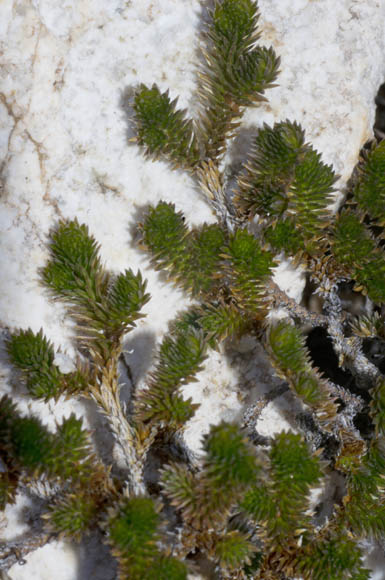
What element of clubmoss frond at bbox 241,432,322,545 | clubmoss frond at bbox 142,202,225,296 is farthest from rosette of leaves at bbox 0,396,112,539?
clubmoss frond at bbox 142,202,225,296

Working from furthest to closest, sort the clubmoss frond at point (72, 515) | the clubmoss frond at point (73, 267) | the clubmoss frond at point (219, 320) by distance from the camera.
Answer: the clubmoss frond at point (219, 320) → the clubmoss frond at point (73, 267) → the clubmoss frond at point (72, 515)

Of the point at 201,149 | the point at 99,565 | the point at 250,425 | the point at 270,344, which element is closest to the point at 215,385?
the point at 250,425

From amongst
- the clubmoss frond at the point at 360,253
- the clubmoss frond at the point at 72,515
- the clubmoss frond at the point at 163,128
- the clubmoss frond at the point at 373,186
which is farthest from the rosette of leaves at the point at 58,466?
the clubmoss frond at the point at 373,186

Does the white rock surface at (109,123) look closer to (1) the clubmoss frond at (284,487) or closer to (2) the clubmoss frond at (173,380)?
(2) the clubmoss frond at (173,380)

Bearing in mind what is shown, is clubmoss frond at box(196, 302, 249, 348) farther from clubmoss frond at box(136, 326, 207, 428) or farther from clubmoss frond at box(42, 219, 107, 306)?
clubmoss frond at box(42, 219, 107, 306)

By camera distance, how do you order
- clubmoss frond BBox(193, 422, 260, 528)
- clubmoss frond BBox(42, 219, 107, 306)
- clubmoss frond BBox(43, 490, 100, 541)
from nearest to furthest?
clubmoss frond BBox(193, 422, 260, 528) < clubmoss frond BBox(43, 490, 100, 541) < clubmoss frond BBox(42, 219, 107, 306)
